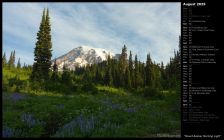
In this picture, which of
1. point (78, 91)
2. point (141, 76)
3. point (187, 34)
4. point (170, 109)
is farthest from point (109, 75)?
point (187, 34)

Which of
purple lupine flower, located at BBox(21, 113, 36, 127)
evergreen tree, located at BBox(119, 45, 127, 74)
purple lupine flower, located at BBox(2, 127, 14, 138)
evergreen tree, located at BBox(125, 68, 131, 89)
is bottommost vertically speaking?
purple lupine flower, located at BBox(2, 127, 14, 138)

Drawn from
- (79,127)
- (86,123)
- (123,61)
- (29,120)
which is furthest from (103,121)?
(123,61)

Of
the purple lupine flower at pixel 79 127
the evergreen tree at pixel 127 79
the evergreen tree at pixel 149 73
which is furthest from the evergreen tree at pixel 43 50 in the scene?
the purple lupine flower at pixel 79 127

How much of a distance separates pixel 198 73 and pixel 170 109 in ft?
35.8

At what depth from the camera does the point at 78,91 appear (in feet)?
126

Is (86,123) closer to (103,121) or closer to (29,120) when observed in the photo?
(103,121)

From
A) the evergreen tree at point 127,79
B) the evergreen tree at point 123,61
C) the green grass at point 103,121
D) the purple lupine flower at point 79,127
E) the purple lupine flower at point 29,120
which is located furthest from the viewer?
the evergreen tree at point 123,61

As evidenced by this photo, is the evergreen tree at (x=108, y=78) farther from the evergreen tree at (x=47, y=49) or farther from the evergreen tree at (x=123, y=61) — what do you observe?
the evergreen tree at (x=47, y=49)

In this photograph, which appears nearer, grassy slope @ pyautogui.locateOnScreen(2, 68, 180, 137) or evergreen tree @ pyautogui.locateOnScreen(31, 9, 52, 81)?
grassy slope @ pyautogui.locateOnScreen(2, 68, 180, 137)

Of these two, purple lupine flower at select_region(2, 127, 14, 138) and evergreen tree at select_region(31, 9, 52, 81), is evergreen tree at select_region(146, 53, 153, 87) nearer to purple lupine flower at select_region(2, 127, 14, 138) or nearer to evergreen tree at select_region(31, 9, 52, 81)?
evergreen tree at select_region(31, 9, 52, 81)

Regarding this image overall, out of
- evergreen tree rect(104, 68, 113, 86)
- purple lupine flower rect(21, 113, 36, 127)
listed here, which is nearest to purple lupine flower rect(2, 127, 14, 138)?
purple lupine flower rect(21, 113, 36, 127)

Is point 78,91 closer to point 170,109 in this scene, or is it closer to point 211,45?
point 170,109

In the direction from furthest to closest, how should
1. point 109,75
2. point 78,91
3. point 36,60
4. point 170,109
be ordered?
1. point 109,75
2. point 36,60
3. point 78,91
4. point 170,109

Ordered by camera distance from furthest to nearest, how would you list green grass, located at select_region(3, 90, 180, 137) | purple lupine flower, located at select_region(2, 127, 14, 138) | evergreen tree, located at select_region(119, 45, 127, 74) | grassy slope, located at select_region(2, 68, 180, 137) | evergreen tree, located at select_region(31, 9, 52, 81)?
evergreen tree, located at select_region(119, 45, 127, 74) → evergreen tree, located at select_region(31, 9, 52, 81) → green grass, located at select_region(3, 90, 180, 137) → grassy slope, located at select_region(2, 68, 180, 137) → purple lupine flower, located at select_region(2, 127, 14, 138)
